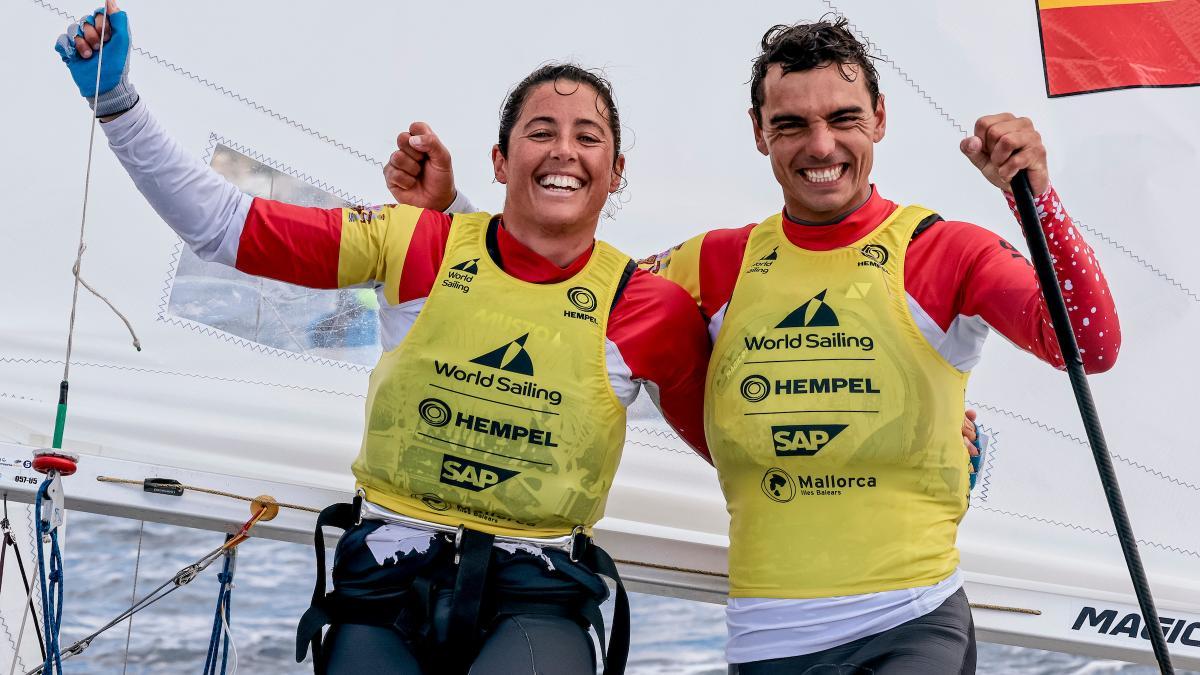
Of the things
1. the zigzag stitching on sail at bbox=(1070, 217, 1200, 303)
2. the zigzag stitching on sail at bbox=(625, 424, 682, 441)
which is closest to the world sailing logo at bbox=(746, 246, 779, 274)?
the zigzag stitching on sail at bbox=(625, 424, 682, 441)

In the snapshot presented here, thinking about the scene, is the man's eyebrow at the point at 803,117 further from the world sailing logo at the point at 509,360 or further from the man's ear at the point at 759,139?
the world sailing logo at the point at 509,360

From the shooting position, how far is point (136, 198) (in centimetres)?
181

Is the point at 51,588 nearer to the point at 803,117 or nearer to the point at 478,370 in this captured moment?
the point at 478,370

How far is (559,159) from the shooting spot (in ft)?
4.72

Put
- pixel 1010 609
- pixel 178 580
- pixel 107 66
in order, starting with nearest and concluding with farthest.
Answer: pixel 107 66 → pixel 178 580 → pixel 1010 609

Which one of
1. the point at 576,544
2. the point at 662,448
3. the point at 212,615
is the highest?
the point at 662,448

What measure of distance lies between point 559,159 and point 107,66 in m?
0.47

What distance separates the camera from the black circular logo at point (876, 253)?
4.63 ft

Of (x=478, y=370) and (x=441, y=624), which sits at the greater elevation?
(x=478, y=370)

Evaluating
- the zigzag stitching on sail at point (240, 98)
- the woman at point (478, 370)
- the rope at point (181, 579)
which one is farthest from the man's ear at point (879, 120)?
the rope at point (181, 579)

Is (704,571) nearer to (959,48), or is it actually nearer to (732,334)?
(732,334)

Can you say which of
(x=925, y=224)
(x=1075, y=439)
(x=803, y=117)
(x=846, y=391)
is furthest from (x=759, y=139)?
(x=1075, y=439)

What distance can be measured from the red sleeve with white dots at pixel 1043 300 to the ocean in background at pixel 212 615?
2.13 m

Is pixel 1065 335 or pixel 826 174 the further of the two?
pixel 826 174
